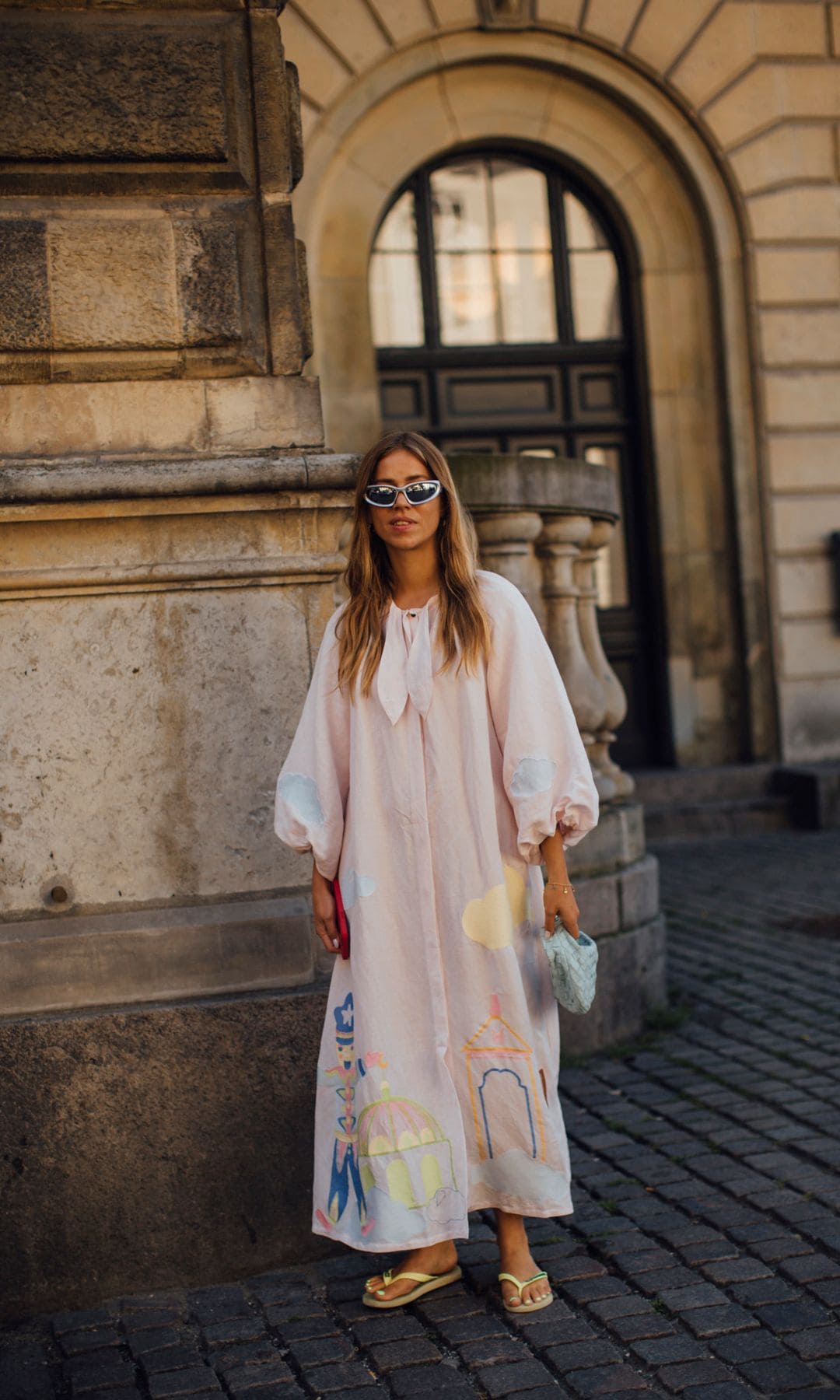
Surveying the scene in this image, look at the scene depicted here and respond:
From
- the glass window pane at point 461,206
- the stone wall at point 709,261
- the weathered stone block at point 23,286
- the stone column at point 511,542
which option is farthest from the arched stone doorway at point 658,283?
the weathered stone block at point 23,286

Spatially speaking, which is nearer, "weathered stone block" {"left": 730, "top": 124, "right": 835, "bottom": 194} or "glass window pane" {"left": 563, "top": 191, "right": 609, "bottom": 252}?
"weathered stone block" {"left": 730, "top": 124, "right": 835, "bottom": 194}

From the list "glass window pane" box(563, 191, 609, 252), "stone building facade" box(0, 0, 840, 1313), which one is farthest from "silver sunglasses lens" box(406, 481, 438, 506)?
"glass window pane" box(563, 191, 609, 252)

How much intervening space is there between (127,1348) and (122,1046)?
64 cm

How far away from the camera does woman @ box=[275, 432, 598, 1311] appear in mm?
3025

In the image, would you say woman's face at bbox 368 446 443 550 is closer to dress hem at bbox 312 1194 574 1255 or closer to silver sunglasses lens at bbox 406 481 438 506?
silver sunglasses lens at bbox 406 481 438 506

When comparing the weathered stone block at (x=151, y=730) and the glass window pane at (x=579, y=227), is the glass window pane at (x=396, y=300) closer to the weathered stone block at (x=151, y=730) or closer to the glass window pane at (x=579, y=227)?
the glass window pane at (x=579, y=227)

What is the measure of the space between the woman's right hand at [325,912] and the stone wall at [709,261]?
292 inches

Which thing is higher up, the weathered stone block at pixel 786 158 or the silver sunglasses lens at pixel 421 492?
the weathered stone block at pixel 786 158

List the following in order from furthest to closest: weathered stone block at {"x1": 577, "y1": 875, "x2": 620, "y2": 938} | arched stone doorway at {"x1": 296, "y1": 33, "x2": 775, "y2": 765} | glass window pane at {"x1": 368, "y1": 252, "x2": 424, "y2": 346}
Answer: glass window pane at {"x1": 368, "y1": 252, "x2": 424, "y2": 346}, arched stone doorway at {"x1": 296, "y1": 33, "x2": 775, "y2": 765}, weathered stone block at {"x1": 577, "y1": 875, "x2": 620, "y2": 938}

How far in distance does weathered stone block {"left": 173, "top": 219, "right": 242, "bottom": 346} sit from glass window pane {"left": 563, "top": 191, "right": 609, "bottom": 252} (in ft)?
25.9

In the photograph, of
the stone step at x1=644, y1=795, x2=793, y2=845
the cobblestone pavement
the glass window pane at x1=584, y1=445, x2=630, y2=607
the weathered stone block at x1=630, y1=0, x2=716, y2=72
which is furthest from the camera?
the glass window pane at x1=584, y1=445, x2=630, y2=607

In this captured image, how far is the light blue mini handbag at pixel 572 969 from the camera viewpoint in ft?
9.86

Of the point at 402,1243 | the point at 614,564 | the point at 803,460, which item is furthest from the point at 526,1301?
the point at 803,460

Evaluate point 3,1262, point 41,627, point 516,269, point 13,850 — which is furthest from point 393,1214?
point 516,269
